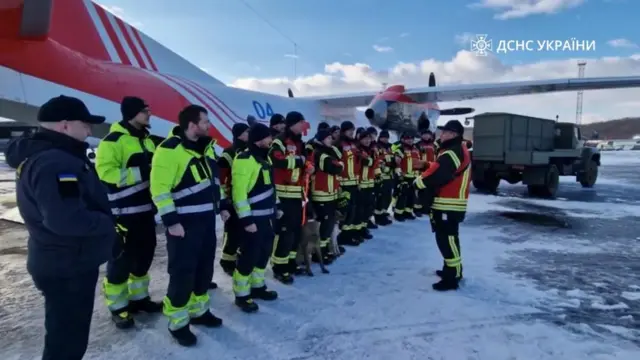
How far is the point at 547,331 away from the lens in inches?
138

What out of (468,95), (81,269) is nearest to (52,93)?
(81,269)

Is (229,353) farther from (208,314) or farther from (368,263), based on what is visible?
(368,263)

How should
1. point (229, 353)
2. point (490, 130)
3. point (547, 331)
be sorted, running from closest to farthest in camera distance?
point (229, 353) < point (547, 331) < point (490, 130)

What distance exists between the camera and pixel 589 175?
14727mm

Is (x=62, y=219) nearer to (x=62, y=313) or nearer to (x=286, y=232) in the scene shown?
(x=62, y=313)

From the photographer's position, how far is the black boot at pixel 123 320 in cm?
346

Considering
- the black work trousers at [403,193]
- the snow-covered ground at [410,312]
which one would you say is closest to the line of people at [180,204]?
the snow-covered ground at [410,312]

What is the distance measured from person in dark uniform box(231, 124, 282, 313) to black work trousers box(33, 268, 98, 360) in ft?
5.43

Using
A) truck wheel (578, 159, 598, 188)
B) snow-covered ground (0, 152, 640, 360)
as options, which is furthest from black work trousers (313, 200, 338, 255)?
truck wheel (578, 159, 598, 188)

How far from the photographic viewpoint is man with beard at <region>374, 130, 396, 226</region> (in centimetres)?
794

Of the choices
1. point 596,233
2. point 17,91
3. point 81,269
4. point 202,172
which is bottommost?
point 596,233

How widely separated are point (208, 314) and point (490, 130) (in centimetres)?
1071

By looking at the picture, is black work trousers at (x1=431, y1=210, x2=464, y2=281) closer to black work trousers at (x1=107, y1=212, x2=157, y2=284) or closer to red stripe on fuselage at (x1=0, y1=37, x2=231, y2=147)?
black work trousers at (x1=107, y1=212, x2=157, y2=284)

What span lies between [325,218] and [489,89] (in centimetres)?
1294
